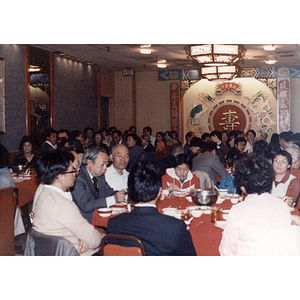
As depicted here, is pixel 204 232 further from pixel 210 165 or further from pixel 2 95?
pixel 2 95

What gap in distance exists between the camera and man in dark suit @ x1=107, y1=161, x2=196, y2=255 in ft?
6.33

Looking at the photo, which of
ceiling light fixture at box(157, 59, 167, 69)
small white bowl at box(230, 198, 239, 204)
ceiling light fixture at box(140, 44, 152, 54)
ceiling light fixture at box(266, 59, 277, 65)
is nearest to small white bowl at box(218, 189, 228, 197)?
small white bowl at box(230, 198, 239, 204)

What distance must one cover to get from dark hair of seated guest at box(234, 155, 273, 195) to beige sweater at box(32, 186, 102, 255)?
0.97 m

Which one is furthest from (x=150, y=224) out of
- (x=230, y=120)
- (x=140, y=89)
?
(x=140, y=89)

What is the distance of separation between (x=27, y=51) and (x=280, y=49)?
18.1ft

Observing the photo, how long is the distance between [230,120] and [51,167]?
10.1 meters

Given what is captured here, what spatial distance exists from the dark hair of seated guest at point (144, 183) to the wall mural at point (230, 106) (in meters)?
10.2

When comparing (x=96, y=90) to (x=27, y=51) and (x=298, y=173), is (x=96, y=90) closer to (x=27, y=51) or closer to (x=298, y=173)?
(x=27, y=51)

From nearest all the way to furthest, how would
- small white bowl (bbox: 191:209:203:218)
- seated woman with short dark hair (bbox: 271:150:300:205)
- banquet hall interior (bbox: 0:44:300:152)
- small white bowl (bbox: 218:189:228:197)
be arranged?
small white bowl (bbox: 191:209:203:218)
seated woman with short dark hair (bbox: 271:150:300:205)
small white bowl (bbox: 218:189:228:197)
banquet hall interior (bbox: 0:44:300:152)

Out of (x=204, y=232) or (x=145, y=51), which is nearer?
(x=204, y=232)

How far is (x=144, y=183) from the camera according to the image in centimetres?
207

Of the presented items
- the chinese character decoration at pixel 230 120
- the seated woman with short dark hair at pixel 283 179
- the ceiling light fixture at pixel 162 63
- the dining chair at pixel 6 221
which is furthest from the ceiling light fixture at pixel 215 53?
the chinese character decoration at pixel 230 120

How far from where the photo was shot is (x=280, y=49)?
880 centimetres

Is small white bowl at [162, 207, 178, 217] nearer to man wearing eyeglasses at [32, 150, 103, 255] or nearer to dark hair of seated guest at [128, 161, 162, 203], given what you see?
man wearing eyeglasses at [32, 150, 103, 255]
